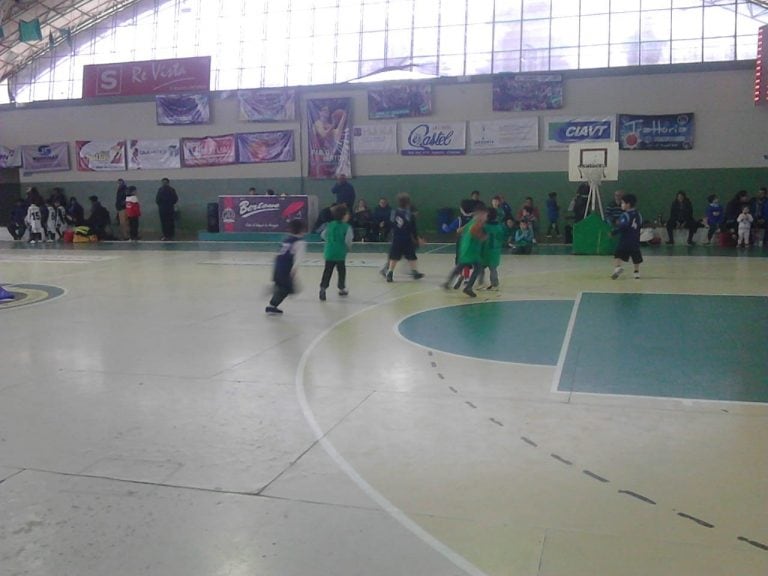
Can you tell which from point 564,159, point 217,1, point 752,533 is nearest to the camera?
point 752,533

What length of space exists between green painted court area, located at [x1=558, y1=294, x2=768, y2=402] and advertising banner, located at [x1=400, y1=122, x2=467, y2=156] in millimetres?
14222

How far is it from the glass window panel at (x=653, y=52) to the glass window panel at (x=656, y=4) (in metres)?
1.31

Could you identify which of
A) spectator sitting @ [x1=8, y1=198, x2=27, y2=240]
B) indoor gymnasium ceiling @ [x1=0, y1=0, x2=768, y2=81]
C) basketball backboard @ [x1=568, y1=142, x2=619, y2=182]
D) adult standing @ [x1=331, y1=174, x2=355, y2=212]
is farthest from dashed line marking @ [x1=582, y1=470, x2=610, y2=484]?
indoor gymnasium ceiling @ [x1=0, y1=0, x2=768, y2=81]

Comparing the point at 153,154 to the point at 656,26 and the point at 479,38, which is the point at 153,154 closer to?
the point at 479,38

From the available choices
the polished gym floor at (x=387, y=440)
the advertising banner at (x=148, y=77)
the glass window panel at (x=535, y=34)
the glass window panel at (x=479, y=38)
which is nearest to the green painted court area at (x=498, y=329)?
the polished gym floor at (x=387, y=440)

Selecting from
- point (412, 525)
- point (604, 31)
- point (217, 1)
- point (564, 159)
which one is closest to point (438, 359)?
point (412, 525)

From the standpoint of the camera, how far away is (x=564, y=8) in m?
26.3

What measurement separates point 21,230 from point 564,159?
2003 cm

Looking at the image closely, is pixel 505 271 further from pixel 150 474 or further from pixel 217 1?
pixel 217 1

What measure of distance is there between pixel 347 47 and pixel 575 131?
10.1 metres

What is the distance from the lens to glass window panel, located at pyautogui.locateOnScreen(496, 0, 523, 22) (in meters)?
26.9

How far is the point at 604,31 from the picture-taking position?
25516 mm

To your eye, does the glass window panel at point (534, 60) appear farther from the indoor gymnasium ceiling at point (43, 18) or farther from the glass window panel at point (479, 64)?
the indoor gymnasium ceiling at point (43, 18)

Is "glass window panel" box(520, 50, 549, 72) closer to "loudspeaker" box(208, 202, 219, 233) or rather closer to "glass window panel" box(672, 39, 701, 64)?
"glass window panel" box(672, 39, 701, 64)
